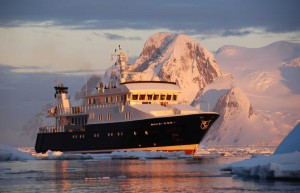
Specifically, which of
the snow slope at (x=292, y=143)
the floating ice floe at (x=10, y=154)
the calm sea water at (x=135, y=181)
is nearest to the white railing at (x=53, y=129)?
the floating ice floe at (x=10, y=154)

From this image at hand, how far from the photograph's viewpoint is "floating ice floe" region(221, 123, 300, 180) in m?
40.3

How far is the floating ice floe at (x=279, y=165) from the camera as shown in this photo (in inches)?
1587

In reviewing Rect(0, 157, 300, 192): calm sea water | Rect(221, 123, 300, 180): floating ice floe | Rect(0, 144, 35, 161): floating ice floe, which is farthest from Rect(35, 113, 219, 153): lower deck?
Rect(221, 123, 300, 180): floating ice floe

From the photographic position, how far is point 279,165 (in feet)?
132

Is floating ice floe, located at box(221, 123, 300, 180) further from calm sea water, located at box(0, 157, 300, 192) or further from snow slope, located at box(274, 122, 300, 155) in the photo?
calm sea water, located at box(0, 157, 300, 192)

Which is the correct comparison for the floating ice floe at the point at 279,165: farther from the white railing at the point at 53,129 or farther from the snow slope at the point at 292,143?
the white railing at the point at 53,129

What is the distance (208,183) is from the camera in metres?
43.4

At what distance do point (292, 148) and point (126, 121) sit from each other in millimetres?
37949

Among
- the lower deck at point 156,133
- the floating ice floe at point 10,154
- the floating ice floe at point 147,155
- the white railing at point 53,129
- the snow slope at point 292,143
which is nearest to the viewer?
the snow slope at point 292,143

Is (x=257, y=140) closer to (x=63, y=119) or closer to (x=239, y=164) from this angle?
(x=63, y=119)

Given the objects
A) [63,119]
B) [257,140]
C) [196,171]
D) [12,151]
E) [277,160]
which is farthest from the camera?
[257,140]

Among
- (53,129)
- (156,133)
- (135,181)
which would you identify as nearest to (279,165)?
(135,181)

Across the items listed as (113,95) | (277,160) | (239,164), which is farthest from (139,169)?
(113,95)

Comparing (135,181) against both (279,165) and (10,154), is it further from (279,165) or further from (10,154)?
(10,154)
